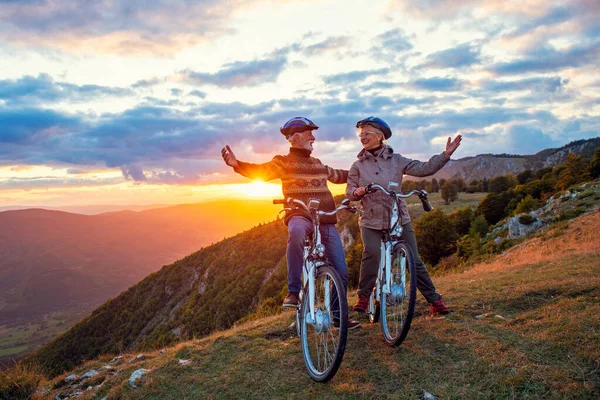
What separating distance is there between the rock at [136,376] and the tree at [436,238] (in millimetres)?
32173

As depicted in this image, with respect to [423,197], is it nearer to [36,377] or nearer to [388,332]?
[388,332]

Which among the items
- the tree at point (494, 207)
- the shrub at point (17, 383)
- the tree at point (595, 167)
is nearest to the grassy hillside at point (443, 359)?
the shrub at point (17, 383)

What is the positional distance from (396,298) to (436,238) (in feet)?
106

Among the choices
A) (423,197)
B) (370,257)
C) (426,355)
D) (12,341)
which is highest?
(423,197)

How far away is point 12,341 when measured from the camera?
139500mm

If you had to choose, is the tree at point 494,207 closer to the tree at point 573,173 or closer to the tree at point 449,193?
the tree at point 573,173

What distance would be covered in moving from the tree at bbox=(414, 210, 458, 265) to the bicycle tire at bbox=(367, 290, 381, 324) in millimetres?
30582

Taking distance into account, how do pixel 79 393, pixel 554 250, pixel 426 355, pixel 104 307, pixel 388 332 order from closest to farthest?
pixel 426 355, pixel 388 332, pixel 79 393, pixel 554 250, pixel 104 307

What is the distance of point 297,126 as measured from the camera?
5930mm

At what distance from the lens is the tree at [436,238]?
35.1m

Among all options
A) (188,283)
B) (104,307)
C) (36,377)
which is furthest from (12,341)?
(36,377)

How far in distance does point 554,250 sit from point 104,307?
8127 centimetres

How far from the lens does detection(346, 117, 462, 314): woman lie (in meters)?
5.71

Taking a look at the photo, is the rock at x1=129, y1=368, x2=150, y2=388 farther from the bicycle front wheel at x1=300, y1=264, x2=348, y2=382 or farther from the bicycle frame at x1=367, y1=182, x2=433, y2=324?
the bicycle frame at x1=367, y1=182, x2=433, y2=324
